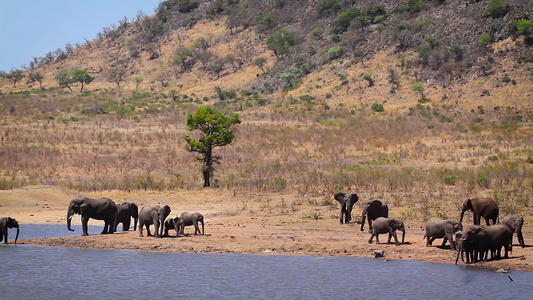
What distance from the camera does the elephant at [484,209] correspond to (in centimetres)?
1714

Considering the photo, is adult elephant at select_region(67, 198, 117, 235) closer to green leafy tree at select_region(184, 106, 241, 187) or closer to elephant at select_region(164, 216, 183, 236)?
elephant at select_region(164, 216, 183, 236)

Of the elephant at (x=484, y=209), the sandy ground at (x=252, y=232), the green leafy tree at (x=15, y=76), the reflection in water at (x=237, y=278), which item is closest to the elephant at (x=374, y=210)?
the sandy ground at (x=252, y=232)

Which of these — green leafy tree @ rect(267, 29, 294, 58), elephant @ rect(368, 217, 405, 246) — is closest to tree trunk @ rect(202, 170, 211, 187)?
elephant @ rect(368, 217, 405, 246)

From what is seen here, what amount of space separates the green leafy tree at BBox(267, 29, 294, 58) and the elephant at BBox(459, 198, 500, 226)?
6947 cm

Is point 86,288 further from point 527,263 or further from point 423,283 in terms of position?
point 527,263

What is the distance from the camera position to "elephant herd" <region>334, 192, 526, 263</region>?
14.2 metres

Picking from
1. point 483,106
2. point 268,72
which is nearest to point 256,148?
point 483,106

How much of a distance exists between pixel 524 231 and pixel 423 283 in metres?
5.95

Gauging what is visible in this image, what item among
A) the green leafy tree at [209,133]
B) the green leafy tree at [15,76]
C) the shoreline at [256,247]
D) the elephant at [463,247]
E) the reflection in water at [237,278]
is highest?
the green leafy tree at [15,76]

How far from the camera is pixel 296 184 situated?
2870 cm

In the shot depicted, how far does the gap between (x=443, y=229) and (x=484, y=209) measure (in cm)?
219

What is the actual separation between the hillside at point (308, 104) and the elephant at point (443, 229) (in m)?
4.88

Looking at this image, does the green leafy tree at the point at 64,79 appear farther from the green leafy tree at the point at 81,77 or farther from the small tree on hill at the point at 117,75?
the small tree on hill at the point at 117,75

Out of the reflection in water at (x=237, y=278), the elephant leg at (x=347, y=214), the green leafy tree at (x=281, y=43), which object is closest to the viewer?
the reflection in water at (x=237, y=278)
